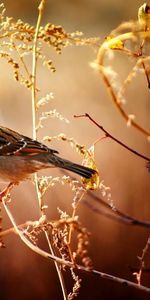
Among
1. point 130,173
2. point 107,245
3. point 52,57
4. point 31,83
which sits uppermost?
point 52,57

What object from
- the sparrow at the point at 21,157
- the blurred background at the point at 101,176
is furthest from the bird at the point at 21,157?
the blurred background at the point at 101,176

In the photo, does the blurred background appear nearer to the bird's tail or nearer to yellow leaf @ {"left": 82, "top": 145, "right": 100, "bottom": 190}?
the bird's tail

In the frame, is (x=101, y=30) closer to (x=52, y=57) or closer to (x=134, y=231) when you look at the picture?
(x=52, y=57)

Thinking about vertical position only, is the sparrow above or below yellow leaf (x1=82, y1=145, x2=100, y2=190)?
below

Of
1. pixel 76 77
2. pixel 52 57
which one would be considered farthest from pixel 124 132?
pixel 52 57

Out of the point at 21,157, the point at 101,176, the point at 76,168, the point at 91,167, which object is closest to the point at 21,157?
the point at 21,157

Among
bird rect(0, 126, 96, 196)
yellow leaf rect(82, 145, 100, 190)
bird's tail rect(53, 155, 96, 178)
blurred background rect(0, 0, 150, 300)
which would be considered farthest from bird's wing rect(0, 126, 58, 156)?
yellow leaf rect(82, 145, 100, 190)

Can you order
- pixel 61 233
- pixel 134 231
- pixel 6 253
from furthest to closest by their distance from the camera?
pixel 6 253
pixel 134 231
pixel 61 233
